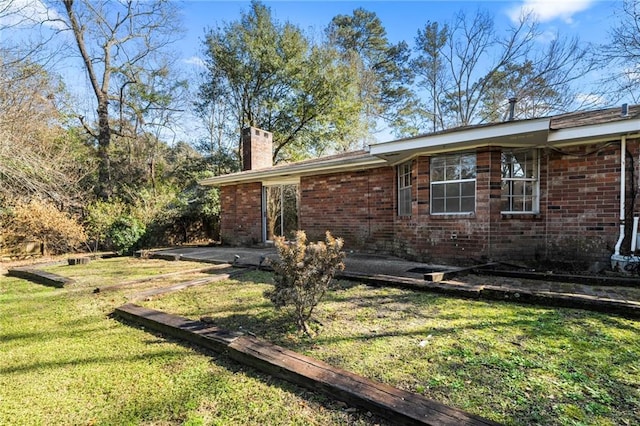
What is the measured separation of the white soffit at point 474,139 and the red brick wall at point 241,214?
235 inches

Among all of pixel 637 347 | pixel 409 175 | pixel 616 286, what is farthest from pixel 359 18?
pixel 637 347

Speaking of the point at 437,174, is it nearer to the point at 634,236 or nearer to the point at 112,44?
the point at 634,236

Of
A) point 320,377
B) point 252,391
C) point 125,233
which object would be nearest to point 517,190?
point 320,377

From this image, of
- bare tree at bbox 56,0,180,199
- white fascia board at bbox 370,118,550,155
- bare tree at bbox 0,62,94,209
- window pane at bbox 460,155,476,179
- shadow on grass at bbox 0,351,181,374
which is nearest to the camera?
shadow on grass at bbox 0,351,181,374

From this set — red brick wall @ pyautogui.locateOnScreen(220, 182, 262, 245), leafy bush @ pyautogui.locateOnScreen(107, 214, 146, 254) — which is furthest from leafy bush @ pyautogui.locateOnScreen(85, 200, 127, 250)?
red brick wall @ pyautogui.locateOnScreen(220, 182, 262, 245)

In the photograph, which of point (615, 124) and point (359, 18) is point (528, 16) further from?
point (615, 124)

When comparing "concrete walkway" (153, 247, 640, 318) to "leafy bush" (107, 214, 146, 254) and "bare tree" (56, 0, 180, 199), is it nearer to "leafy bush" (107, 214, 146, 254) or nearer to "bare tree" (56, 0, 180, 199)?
"leafy bush" (107, 214, 146, 254)

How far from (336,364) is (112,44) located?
801 inches

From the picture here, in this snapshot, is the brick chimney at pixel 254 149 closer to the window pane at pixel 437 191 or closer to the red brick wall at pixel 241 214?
the red brick wall at pixel 241 214

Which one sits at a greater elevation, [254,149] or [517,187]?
[254,149]

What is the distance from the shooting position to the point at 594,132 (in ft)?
19.3

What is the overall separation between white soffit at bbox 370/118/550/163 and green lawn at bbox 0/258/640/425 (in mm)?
3387

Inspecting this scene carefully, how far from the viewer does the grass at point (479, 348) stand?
2.12m

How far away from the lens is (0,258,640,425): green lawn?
210 centimetres
